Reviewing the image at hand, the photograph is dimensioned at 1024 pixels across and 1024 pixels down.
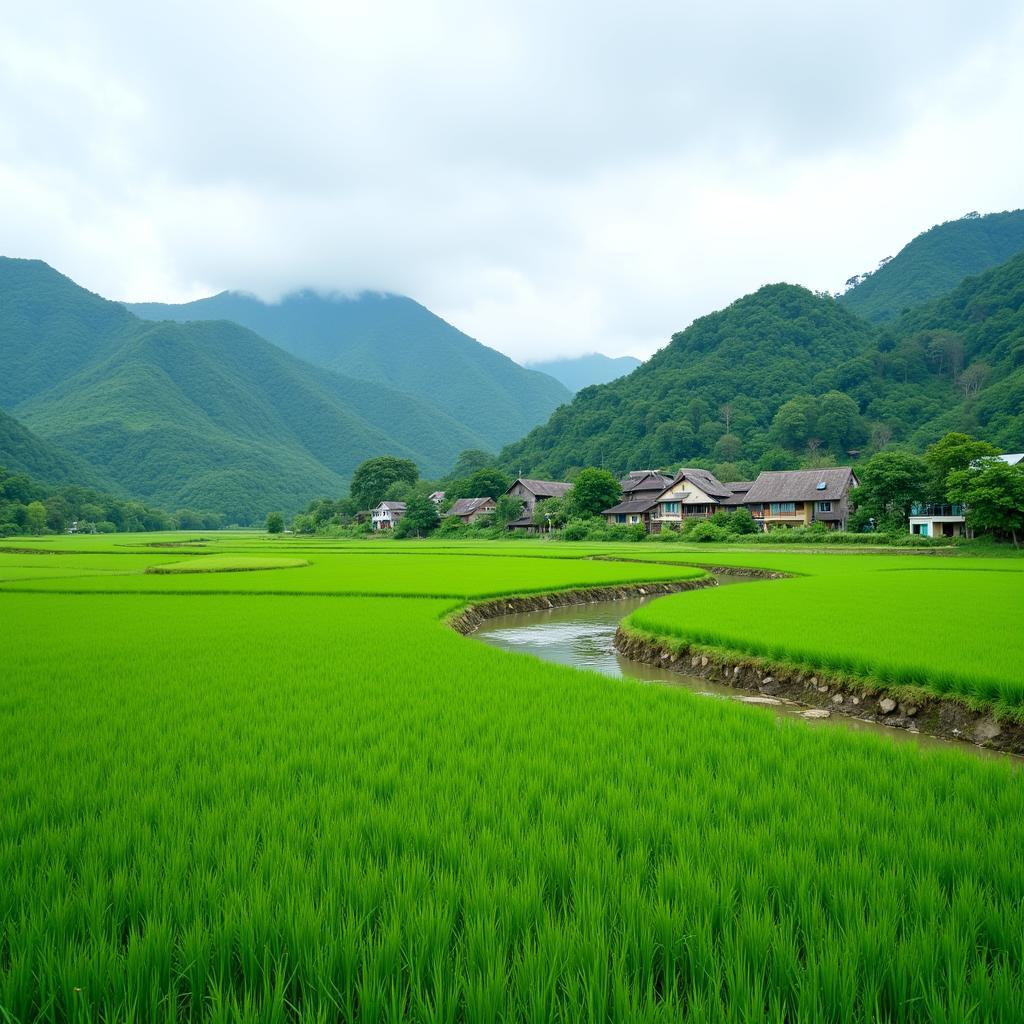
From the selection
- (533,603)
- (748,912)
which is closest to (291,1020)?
(748,912)

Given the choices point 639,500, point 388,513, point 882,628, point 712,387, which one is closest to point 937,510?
point 639,500

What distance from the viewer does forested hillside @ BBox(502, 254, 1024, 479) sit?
76.9 metres

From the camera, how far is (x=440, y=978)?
217cm

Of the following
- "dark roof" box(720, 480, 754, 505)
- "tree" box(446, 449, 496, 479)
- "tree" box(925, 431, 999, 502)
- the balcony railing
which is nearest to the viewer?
"tree" box(925, 431, 999, 502)

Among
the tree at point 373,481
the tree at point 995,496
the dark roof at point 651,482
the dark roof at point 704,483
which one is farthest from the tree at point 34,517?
the tree at point 995,496

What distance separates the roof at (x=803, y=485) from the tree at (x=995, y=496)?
22.7m

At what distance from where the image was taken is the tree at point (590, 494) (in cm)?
6931

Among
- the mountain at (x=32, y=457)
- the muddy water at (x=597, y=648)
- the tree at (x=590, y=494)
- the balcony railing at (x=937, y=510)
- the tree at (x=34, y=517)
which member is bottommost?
the muddy water at (x=597, y=648)

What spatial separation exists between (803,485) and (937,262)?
10655cm

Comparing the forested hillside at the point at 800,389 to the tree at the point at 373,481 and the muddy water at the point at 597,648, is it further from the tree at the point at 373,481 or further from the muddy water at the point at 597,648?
the muddy water at the point at 597,648

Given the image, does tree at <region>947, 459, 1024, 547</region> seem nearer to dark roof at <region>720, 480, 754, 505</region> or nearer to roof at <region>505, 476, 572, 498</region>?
dark roof at <region>720, 480, 754, 505</region>

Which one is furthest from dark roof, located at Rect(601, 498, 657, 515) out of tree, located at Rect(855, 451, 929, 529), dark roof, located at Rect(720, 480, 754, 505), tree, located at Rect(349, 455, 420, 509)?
tree, located at Rect(349, 455, 420, 509)

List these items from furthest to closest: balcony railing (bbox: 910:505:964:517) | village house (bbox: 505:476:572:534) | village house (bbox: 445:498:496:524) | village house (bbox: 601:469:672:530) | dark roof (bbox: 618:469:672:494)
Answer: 1. village house (bbox: 445:498:496:524)
2. village house (bbox: 505:476:572:534)
3. dark roof (bbox: 618:469:672:494)
4. village house (bbox: 601:469:672:530)
5. balcony railing (bbox: 910:505:964:517)

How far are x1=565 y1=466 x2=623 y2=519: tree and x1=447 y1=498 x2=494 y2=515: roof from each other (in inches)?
784
